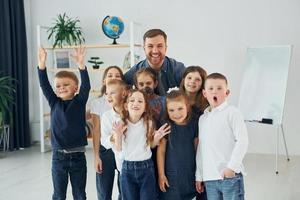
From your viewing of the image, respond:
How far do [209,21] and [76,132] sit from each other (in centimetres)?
320

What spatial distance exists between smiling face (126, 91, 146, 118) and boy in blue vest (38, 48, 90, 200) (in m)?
0.48

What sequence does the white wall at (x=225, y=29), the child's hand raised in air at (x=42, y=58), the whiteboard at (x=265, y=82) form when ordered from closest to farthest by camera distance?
the child's hand raised in air at (x=42, y=58) < the whiteboard at (x=265, y=82) < the white wall at (x=225, y=29)

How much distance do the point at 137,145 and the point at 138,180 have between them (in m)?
0.19

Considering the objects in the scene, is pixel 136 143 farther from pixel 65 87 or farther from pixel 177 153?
pixel 65 87

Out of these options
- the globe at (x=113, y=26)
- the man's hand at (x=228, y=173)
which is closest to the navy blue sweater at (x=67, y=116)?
the man's hand at (x=228, y=173)

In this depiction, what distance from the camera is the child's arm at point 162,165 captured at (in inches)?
88.3

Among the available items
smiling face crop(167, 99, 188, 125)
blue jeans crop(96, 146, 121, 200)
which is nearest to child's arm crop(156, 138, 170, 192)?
smiling face crop(167, 99, 188, 125)

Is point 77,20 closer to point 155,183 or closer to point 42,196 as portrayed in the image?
point 42,196

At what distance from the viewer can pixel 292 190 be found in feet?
12.5

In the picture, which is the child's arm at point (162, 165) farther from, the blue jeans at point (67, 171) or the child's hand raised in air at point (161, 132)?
the blue jeans at point (67, 171)

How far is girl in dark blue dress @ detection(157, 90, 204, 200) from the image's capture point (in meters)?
2.22

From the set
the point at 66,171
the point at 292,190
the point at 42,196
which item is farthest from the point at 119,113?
the point at 292,190

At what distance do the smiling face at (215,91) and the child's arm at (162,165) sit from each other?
1.09ft

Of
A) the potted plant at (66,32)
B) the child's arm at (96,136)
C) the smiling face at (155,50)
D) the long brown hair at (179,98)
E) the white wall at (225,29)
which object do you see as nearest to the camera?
the long brown hair at (179,98)
